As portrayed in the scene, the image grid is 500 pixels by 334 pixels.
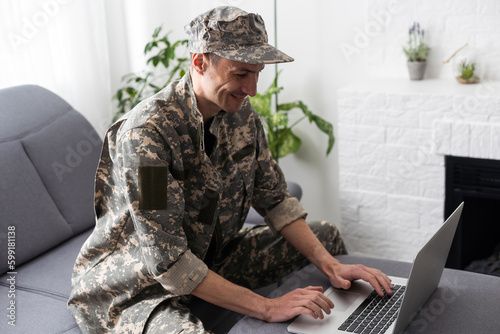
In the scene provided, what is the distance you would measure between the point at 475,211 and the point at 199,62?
1.41 metres

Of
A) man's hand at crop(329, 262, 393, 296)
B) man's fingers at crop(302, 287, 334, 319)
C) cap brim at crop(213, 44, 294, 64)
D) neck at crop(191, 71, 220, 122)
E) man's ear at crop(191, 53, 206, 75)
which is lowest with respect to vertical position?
man's hand at crop(329, 262, 393, 296)

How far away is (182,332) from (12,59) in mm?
1456

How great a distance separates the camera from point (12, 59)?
2.49 metres

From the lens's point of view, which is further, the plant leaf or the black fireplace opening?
the plant leaf

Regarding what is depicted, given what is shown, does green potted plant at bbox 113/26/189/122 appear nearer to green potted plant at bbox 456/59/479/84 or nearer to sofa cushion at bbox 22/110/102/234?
sofa cushion at bbox 22/110/102/234

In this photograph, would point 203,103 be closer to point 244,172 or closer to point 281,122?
point 244,172

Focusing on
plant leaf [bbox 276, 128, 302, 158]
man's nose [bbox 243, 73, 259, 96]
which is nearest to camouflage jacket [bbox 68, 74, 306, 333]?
man's nose [bbox 243, 73, 259, 96]

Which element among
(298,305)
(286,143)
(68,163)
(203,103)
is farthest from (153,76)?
(298,305)

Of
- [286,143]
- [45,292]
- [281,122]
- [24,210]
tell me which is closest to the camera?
[45,292]

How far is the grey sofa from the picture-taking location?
5.82 ft

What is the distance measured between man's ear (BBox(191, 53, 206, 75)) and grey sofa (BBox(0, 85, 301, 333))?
616 millimetres

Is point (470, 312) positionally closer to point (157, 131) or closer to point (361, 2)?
point (157, 131)

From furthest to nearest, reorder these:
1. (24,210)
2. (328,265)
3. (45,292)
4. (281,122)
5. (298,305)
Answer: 1. (281,122)
2. (24,210)
3. (45,292)
4. (328,265)
5. (298,305)

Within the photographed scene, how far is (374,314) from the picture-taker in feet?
4.99
